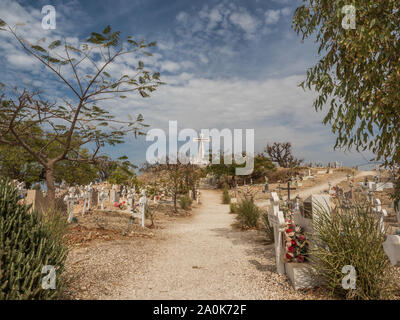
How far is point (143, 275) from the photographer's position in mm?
4660

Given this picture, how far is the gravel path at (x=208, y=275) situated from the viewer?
377 cm

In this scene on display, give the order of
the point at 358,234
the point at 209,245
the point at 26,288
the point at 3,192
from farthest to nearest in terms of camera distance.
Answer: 1. the point at 209,245
2. the point at 358,234
3. the point at 3,192
4. the point at 26,288

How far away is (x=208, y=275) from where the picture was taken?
15.3 feet

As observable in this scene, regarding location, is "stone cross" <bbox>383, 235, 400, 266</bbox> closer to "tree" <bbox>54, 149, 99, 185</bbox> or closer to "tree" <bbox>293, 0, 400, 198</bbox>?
"tree" <bbox>293, 0, 400, 198</bbox>

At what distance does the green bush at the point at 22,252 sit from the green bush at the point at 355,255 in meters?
3.48

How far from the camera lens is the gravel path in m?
3.77

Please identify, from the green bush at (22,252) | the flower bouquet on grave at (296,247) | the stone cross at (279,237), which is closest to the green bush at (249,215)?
the stone cross at (279,237)

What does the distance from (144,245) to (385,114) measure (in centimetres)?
621

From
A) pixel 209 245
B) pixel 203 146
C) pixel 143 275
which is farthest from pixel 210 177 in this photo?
pixel 143 275

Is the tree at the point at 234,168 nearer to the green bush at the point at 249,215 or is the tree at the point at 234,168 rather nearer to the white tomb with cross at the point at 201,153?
the white tomb with cross at the point at 201,153

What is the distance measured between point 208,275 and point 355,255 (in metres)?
2.52

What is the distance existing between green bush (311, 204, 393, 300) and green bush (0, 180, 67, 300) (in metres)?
3.48

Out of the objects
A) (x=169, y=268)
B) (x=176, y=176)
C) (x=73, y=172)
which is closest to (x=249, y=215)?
(x=169, y=268)
